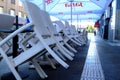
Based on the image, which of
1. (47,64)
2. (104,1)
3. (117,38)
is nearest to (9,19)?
(47,64)

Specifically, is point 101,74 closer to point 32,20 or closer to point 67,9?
point 32,20

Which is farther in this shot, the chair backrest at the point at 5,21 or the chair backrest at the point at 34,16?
the chair backrest at the point at 5,21

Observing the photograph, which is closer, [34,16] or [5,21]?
[34,16]

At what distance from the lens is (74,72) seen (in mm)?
4070

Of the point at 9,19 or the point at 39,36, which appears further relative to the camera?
the point at 9,19

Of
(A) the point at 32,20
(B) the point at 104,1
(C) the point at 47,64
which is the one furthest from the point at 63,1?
(A) the point at 32,20

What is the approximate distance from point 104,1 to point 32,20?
735 inches

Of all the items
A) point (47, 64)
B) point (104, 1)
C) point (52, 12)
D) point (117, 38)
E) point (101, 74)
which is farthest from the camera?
point (52, 12)

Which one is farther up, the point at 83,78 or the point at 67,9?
the point at 67,9

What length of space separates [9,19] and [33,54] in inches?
47.6

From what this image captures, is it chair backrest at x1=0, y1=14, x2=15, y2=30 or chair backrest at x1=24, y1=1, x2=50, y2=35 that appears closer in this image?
chair backrest at x1=24, y1=1, x2=50, y2=35

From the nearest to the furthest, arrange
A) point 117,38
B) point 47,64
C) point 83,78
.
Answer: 1. point 83,78
2. point 47,64
3. point 117,38

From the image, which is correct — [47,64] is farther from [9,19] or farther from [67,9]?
[67,9]

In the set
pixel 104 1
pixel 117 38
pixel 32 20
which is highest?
pixel 104 1
